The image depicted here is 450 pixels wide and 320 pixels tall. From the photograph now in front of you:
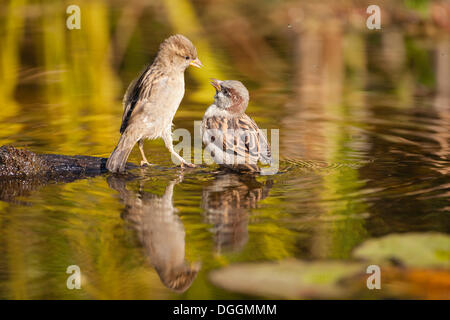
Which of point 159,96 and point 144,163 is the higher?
point 159,96

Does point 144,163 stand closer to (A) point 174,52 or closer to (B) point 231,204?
(A) point 174,52

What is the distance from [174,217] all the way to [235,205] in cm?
58

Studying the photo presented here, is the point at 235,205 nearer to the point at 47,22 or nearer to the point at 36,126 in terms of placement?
the point at 36,126

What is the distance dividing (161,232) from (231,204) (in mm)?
880

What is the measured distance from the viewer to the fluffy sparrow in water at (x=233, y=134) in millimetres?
6703

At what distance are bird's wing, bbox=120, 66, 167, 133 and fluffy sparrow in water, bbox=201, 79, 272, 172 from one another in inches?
25.7

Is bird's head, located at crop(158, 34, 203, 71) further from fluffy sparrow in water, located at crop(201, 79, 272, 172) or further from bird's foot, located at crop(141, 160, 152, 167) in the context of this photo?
bird's foot, located at crop(141, 160, 152, 167)

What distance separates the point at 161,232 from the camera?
16.8ft

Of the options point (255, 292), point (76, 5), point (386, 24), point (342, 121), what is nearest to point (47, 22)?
point (76, 5)

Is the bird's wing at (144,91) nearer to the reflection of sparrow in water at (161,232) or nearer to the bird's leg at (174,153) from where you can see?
the bird's leg at (174,153)

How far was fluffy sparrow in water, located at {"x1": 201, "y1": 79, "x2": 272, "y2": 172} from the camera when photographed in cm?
670

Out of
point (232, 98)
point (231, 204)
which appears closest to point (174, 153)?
point (232, 98)

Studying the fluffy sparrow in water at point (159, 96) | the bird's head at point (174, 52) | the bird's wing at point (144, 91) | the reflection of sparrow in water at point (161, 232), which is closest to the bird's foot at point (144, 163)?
the fluffy sparrow in water at point (159, 96)

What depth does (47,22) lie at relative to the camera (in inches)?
632
